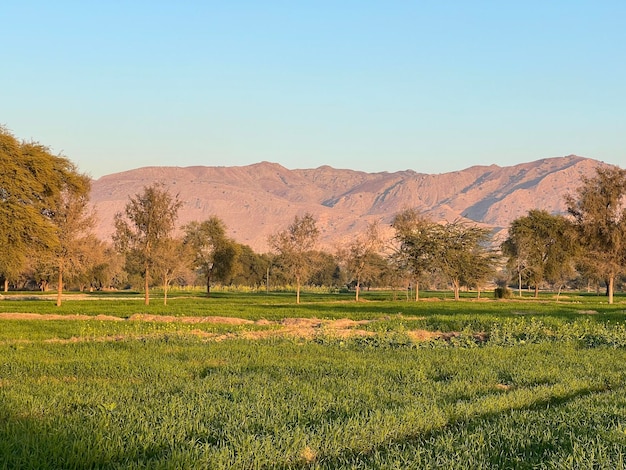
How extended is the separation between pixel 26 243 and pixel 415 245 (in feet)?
156

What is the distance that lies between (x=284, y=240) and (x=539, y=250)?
140ft

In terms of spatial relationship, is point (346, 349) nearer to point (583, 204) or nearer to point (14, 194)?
→ point (14, 194)

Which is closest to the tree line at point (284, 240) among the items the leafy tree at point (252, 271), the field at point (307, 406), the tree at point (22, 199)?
the tree at point (22, 199)

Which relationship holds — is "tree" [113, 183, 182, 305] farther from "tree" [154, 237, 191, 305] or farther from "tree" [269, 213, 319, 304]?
"tree" [269, 213, 319, 304]

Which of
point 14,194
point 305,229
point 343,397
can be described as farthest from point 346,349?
point 305,229

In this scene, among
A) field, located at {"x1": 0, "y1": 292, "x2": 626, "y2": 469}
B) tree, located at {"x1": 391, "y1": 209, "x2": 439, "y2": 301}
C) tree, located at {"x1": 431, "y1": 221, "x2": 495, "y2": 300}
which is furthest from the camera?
tree, located at {"x1": 391, "y1": 209, "x2": 439, "y2": 301}

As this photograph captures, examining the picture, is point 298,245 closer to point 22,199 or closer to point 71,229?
point 71,229

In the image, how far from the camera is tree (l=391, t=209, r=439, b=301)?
231 feet

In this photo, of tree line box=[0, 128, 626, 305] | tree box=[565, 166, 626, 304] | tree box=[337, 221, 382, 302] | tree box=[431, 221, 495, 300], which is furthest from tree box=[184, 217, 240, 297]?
tree box=[565, 166, 626, 304]

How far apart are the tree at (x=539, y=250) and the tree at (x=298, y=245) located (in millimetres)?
34984

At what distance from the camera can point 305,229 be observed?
7000cm

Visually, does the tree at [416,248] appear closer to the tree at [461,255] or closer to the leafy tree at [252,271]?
the tree at [461,255]

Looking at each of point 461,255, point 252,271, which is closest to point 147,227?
point 461,255

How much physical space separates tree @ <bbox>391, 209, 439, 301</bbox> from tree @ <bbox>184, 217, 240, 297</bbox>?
29.6 m
